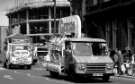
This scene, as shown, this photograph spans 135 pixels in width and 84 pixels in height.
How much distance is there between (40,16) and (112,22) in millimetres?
41963

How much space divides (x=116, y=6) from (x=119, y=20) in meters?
3.02

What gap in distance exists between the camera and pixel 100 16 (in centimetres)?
4166

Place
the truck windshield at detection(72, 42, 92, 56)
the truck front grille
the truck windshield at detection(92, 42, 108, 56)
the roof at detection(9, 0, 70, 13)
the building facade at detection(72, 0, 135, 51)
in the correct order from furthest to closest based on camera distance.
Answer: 1. the roof at detection(9, 0, 70, 13)
2. the building facade at detection(72, 0, 135, 51)
3. the truck windshield at detection(92, 42, 108, 56)
4. the truck windshield at detection(72, 42, 92, 56)
5. the truck front grille

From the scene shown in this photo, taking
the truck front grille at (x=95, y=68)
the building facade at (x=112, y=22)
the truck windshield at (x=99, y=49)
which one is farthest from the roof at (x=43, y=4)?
the truck front grille at (x=95, y=68)

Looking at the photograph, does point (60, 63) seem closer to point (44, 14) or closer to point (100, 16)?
point (100, 16)

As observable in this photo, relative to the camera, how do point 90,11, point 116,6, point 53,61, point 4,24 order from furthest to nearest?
point 4,24
point 90,11
point 116,6
point 53,61

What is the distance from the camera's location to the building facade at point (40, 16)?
265 ft

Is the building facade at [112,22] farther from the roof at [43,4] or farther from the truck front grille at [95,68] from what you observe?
the roof at [43,4]

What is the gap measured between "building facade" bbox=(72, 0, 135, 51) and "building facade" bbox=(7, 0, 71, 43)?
108 ft

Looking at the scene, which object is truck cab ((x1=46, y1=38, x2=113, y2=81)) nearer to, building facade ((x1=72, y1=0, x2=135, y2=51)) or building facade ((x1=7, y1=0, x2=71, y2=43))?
building facade ((x1=72, y1=0, x2=135, y2=51))

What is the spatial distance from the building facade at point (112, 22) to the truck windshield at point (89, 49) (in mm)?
11353

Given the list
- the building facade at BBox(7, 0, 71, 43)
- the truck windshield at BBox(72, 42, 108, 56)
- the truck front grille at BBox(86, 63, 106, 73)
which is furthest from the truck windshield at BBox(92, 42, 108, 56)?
the building facade at BBox(7, 0, 71, 43)

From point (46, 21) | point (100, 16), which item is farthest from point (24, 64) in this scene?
point (46, 21)

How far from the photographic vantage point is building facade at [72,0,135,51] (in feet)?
121
